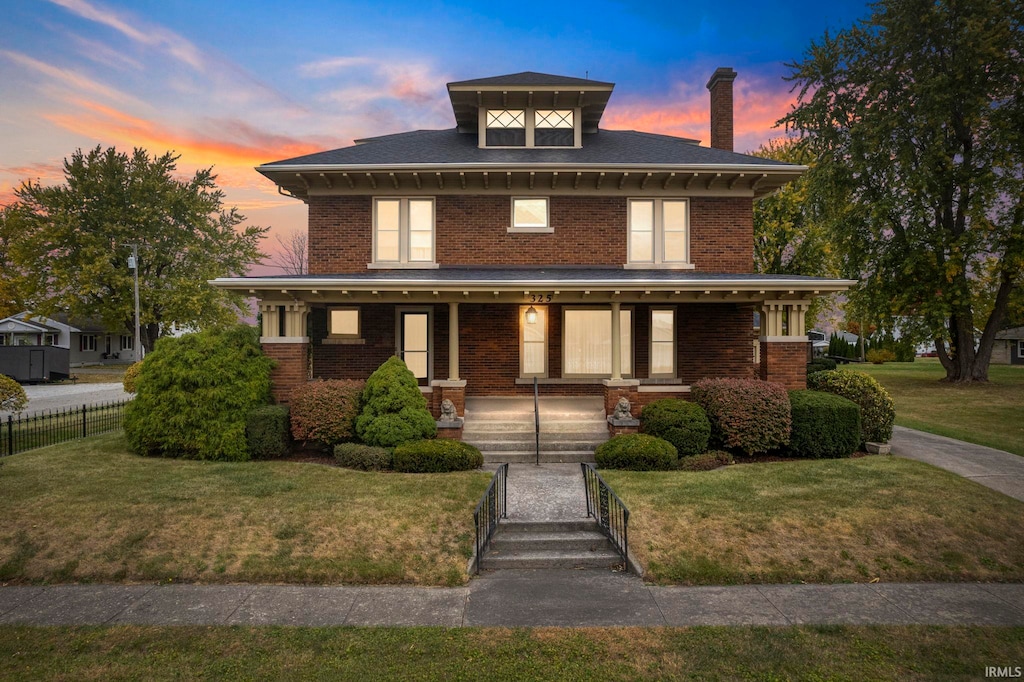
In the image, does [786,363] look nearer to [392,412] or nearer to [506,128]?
[392,412]

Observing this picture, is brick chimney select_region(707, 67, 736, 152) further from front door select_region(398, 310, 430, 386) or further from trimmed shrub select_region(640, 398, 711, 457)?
front door select_region(398, 310, 430, 386)

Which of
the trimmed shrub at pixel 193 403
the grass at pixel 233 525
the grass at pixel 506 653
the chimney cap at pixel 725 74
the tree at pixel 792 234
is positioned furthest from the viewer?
the tree at pixel 792 234

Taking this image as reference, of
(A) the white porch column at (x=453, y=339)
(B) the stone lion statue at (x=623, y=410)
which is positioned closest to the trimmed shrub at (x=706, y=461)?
(B) the stone lion statue at (x=623, y=410)

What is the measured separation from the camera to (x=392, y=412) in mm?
12516

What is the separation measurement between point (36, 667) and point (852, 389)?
16.4 m

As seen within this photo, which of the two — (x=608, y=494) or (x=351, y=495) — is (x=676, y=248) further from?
(x=351, y=495)

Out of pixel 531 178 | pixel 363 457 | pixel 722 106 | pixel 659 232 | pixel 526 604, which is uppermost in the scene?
pixel 722 106

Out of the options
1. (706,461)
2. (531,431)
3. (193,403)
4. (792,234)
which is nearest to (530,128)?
(531,431)

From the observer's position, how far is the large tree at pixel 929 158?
23297mm

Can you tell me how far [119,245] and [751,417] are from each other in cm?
4452

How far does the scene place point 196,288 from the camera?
130ft

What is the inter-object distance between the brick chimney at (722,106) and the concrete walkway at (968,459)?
11933 millimetres

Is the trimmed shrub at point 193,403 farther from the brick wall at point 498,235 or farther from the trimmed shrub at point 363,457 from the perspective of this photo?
the brick wall at point 498,235

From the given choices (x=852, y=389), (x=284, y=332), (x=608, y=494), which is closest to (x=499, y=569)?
(x=608, y=494)
